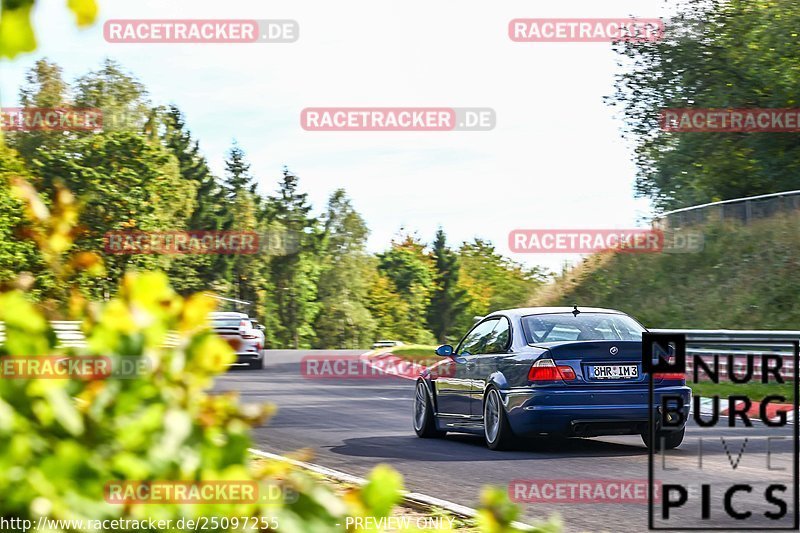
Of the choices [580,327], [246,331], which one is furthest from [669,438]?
[246,331]

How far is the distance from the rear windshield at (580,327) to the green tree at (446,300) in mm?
129147

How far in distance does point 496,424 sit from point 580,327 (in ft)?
4.36

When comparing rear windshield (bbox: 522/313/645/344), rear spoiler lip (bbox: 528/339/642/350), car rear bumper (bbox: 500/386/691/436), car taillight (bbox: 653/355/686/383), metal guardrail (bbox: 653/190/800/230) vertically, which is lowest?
car rear bumper (bbox: 500/386/691/436)

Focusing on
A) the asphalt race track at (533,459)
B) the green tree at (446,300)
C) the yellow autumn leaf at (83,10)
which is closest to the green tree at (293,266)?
the green tree at (446,300)

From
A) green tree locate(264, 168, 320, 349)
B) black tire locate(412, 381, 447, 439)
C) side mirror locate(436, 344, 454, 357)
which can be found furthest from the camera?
green tree locate(264, 168, 320, 349)

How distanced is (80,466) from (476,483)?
8205mm

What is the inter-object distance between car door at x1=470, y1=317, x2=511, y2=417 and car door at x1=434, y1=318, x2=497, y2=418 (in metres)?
0.09

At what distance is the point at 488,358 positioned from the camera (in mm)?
12758

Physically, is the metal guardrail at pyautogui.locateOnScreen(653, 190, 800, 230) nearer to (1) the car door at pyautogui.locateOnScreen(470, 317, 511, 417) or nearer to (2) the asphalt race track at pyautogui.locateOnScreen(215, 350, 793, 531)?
(2) the asphalt race track at pyautogui.locateOnScreen(215, 350, 793, 531)

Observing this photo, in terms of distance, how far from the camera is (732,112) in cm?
4269

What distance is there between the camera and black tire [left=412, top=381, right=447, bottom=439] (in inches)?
552

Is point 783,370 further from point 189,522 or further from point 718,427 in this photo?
point 189,522

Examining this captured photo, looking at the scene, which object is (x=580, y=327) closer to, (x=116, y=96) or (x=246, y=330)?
(x=246, y=330)

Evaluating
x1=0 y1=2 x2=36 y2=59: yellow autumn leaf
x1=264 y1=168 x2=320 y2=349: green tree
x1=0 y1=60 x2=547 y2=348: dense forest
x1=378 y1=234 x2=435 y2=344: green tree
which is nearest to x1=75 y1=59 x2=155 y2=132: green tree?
x1=0 y1=60 x2=547 y2=348: dense forest
